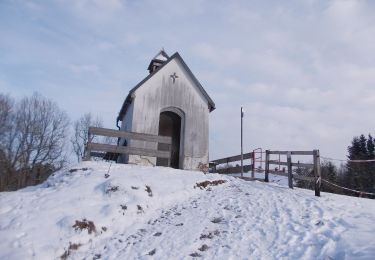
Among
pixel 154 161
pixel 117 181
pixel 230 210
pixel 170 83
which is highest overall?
pixel 170 83

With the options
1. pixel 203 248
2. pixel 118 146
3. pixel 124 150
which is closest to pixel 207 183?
pixel 124 150

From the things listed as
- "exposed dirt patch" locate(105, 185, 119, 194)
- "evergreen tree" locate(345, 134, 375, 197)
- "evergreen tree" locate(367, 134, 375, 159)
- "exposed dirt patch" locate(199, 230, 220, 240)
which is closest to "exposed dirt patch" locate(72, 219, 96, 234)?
"exposed dirt patch" locate(105, 185, 119, 194)

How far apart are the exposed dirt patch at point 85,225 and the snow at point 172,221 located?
3.7 inches

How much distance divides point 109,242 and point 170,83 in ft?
38.2

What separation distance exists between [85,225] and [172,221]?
2.38m

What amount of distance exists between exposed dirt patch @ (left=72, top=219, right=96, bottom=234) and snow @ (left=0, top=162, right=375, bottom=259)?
0.09 m

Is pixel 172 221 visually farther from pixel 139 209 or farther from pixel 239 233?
pixel 239 233

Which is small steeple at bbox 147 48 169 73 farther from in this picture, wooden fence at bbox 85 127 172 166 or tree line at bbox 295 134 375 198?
tree line at bbox 295 134 375 198

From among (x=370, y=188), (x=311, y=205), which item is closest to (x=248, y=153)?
(x=311, y=205)

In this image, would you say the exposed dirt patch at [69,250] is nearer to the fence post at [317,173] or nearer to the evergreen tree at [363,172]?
the fence post at [317,173]

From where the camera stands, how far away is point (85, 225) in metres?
9.07

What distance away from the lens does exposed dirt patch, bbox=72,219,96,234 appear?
8.94m

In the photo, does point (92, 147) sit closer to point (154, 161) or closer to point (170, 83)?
point (154, 161)

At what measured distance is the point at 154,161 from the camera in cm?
1723
